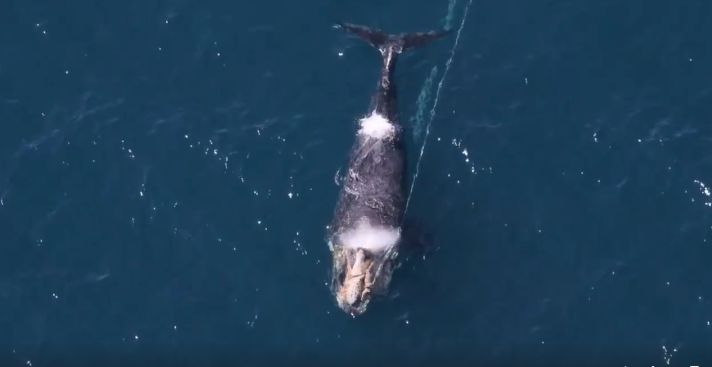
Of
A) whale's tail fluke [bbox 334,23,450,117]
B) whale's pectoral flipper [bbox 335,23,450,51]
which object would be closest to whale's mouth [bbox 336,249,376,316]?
whale's tail fluke [bbox 334,23,450,117]

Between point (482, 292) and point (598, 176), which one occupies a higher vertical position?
point (598, 176)

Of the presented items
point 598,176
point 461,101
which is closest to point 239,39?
point 461,101

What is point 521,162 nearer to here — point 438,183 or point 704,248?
point 438,183

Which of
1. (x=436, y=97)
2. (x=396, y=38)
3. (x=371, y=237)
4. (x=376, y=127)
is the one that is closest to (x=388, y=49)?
(x=396, y=38)

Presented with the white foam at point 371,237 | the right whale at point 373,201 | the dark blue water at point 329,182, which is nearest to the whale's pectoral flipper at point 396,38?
the right whale at point 373,201

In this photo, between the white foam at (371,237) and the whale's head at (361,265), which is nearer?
the whale's head at (361,265)

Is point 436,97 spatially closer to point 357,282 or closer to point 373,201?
point 373,201

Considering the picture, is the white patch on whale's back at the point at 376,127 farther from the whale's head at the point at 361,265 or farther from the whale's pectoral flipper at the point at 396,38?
the whale's head at the point at 361,265
